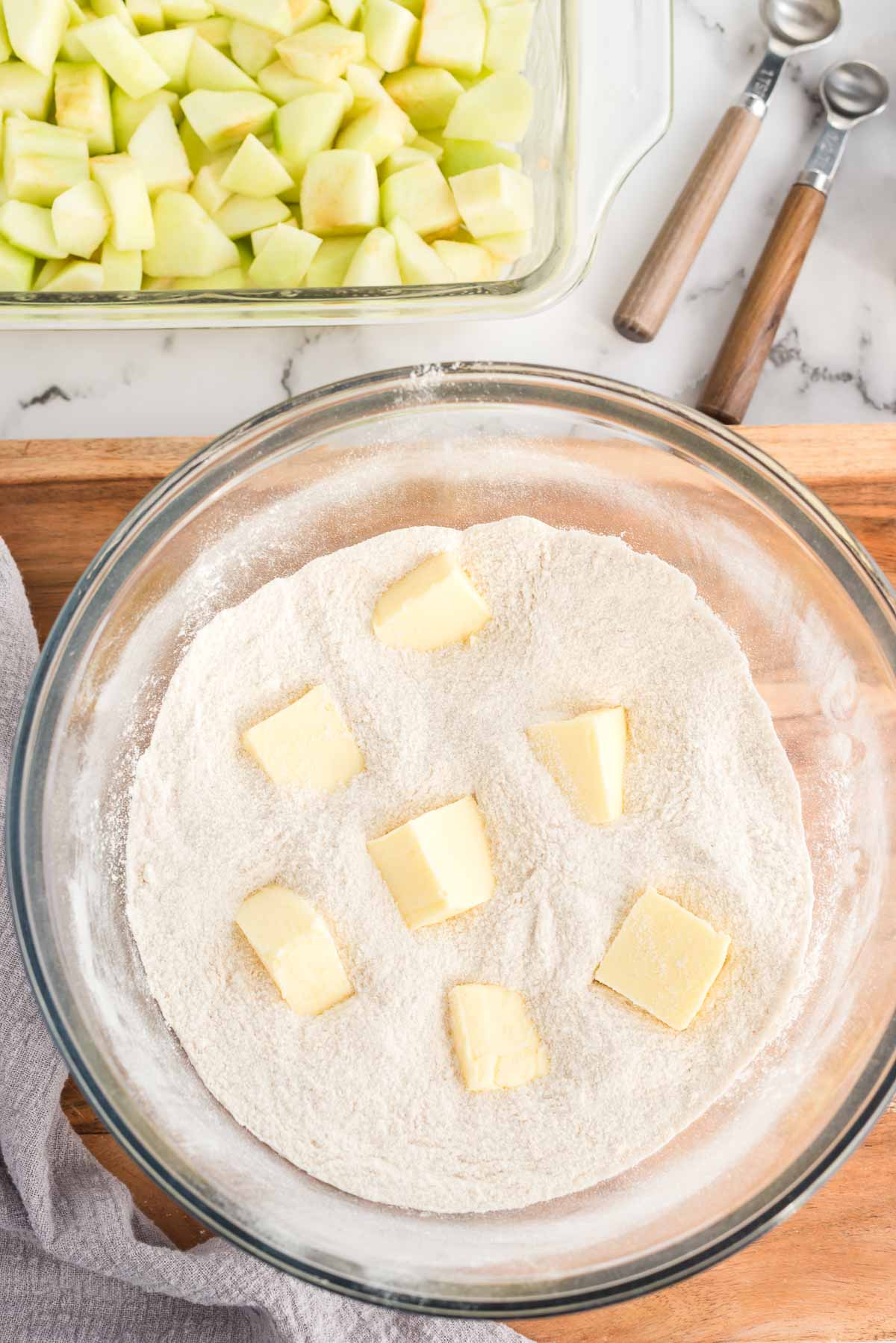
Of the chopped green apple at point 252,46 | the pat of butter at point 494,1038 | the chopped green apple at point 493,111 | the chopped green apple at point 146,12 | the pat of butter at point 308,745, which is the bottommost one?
the pat of butter at point 494,1038

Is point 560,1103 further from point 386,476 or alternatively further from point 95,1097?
point 386,476

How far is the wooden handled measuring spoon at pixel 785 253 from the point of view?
140 centimetres

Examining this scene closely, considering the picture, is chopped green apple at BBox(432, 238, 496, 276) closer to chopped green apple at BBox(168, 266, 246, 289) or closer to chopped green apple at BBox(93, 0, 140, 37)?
chopped green apple at BBox(168, 266, 246, 289)

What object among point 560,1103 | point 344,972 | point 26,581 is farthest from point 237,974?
point 26,581

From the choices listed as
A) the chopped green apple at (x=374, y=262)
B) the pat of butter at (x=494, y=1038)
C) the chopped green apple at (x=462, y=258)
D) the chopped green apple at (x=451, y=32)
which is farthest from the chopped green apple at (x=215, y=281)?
the pat of butter at (x=494, y=1038)

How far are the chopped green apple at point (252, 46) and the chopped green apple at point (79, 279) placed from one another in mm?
299

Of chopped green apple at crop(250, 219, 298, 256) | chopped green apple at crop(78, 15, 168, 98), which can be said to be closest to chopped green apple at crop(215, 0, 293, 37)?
chopped green apple at crop(78, 15, 168, 98)

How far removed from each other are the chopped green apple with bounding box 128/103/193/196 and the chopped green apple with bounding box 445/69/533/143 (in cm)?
32

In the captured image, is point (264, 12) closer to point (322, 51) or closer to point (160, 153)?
point (322, 51)

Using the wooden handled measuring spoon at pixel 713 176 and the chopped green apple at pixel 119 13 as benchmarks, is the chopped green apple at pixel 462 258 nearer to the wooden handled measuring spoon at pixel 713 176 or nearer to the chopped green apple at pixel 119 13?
the wooden handled measuring spoon at pixel 713 176

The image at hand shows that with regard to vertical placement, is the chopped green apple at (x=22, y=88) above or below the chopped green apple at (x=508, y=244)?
above

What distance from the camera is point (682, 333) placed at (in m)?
1.47

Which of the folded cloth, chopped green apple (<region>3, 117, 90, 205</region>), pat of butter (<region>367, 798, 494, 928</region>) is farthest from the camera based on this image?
chopped green apple (<region>3, 117, 90, 205</region>)

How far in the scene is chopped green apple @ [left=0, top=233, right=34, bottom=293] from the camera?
1322 millimetres
